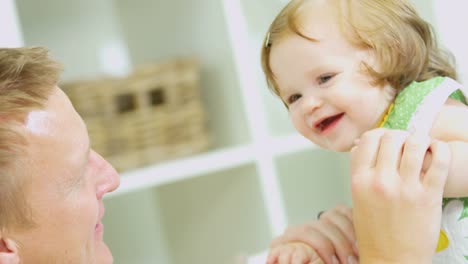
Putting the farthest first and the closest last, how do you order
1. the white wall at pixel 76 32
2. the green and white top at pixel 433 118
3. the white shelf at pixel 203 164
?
the white wall at pixel 76 32
the white shelf at pixel 203 164
the green and white top at pixel 433 118

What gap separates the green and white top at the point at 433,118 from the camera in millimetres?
715

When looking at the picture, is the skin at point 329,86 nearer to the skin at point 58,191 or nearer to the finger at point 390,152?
the finger at point 390,152

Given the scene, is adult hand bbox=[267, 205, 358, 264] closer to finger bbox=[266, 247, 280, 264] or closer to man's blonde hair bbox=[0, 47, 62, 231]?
finger bbox=[266, 247, 280, 264]

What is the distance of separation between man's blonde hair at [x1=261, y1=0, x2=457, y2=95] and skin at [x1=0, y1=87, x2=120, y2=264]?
0.28 metres

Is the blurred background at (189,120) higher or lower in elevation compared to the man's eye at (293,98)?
lower

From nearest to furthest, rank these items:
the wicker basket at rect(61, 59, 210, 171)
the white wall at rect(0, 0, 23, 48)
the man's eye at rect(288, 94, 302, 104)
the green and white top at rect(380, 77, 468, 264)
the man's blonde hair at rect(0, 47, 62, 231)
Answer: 1. the man's blonde hair at rect(0, 47, 62, 231)
2. the green and white top at rect(380, 77, 468, 264)
3. the man's eye at rect(288, 94, 302, 104)
4. the white wall at rect(0, 0, 23, 48)
5. the wicker basket at rect(61, 59, 210, 171)

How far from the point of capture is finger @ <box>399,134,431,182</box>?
2.06 feet

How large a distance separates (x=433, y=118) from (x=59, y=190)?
0.40 meters

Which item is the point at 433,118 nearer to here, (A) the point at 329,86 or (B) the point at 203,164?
(A) the point at 329,86

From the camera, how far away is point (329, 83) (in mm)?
787

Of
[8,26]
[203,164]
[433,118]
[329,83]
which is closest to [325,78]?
[329,83]

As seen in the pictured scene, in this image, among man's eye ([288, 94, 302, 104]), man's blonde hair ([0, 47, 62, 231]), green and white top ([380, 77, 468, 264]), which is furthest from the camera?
man's eye ([288, 94, 302, 104])

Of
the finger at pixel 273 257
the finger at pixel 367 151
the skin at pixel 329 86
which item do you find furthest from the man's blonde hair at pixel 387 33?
the finger at pixel 273 257

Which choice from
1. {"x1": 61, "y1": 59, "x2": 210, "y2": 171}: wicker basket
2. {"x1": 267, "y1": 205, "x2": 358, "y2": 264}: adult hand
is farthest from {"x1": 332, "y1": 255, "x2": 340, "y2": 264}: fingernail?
{"x1": 61, "y1": 59, "x2": 210, "y2": 171}: wicker basket
